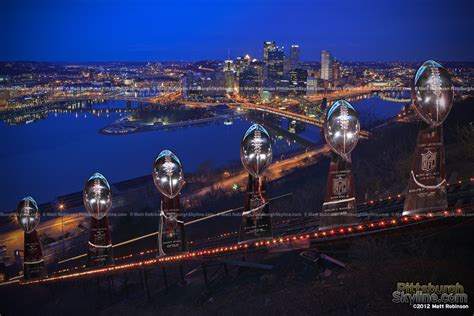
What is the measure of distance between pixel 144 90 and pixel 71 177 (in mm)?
26422

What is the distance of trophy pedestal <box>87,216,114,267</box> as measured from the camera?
4.54m

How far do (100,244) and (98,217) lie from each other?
0.32 meters

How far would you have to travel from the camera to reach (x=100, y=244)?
4.55 meters

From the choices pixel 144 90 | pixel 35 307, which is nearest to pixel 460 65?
pixel 35 307

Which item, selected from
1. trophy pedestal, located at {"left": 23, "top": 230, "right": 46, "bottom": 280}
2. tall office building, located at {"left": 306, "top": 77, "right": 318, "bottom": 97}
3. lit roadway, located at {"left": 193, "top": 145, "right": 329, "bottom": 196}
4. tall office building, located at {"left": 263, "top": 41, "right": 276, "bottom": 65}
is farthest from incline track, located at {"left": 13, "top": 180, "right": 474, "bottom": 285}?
tall office building, located at {"left": 263, "top": 41, "right": 276, "bottom": 65}

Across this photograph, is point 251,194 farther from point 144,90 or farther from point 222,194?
point 144,90

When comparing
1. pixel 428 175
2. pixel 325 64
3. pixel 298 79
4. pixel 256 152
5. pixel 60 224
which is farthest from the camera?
pixel 325 64

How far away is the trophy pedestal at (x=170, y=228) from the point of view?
156 inches

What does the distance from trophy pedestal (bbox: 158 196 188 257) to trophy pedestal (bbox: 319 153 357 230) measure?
146 cm

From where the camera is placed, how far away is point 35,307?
5406 mm

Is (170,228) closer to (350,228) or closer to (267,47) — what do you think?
(350,228)

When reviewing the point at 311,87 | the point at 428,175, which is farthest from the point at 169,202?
the point at 311,87

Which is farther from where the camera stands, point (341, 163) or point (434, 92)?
point (341, 163)

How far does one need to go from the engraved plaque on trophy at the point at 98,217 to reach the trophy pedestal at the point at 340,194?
246 centimetres
